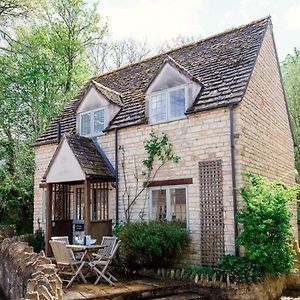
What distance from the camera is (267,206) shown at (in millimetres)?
10039

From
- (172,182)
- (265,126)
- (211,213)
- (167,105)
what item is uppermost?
(167,105)

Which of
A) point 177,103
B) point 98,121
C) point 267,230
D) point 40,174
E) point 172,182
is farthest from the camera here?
point 40,174

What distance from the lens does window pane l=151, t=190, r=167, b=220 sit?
12.5m

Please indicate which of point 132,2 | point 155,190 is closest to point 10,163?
point 155,190

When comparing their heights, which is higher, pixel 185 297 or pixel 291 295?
pixel 185 297

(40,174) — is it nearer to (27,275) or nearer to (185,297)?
(27,275)

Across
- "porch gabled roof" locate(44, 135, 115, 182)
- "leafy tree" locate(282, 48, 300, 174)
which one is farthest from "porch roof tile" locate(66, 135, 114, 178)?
"leafy tree" locate(282, 48, 300, 174)

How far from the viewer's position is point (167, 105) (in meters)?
12.9

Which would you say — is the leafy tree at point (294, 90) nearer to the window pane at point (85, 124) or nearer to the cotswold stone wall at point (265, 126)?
the cotswold stone wall at point (265, 126)

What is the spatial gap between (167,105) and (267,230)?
5303 mm

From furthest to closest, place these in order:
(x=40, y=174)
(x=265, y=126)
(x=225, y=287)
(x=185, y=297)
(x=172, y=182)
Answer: (x=40, y=174), (x=265, y=126), (x=172, y=182), (x=225, y=287), (x=185, y=297)

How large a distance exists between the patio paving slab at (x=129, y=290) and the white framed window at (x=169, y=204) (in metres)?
2.14

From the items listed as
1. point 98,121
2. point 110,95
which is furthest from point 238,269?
point 110,95

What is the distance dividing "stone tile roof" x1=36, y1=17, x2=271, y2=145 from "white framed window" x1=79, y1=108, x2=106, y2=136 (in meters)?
0.67
